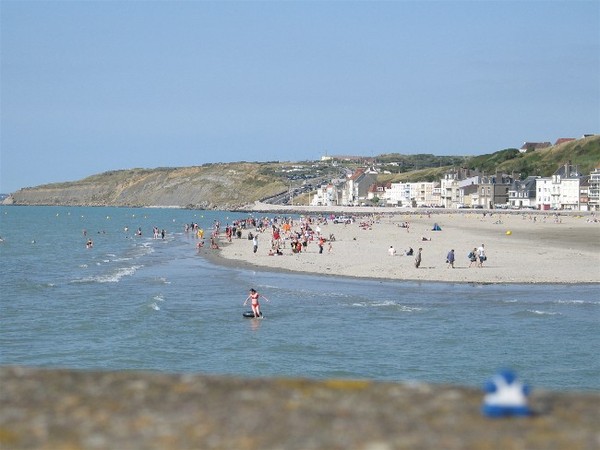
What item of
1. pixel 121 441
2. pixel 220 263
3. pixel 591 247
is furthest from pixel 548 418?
pixel 591 247

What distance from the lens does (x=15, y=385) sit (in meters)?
6.35

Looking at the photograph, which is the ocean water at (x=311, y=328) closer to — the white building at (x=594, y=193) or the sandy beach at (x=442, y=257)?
the sandy beach at (x=442, y=257)

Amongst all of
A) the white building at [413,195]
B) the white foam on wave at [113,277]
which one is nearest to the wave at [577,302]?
the white foam on wave at [113,277]

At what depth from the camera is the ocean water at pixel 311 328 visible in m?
20.6

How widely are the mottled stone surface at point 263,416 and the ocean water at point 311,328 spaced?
12.9 metres

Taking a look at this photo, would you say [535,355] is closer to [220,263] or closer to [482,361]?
[482,361]

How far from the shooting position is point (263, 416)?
560 centimetres

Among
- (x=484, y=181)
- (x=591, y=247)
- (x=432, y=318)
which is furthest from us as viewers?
(x=484, y=181)

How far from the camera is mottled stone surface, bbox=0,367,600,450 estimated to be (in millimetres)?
5168

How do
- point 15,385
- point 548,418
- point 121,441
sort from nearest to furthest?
point 121,441, point 548,418, point 15,385

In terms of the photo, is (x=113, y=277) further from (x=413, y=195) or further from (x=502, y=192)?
(x=413, y=195)

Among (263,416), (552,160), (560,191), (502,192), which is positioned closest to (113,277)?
(263,416)

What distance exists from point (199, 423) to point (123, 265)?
165 ft

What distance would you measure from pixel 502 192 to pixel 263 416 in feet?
504
